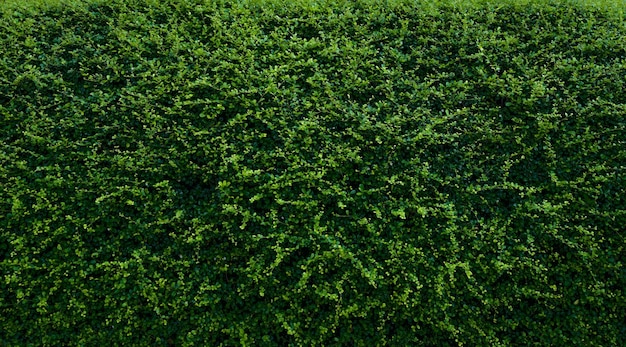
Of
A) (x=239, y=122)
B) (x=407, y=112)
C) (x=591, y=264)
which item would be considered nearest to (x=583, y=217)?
(x=591, y=264)

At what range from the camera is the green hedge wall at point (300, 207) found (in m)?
2.80

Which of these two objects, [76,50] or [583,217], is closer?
[583,217]

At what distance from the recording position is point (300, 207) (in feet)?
9.21

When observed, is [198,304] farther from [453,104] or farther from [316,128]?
[453,104]

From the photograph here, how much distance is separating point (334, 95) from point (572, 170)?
151 centimetres

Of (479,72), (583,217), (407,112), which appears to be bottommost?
(583,217)

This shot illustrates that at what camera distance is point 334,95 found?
3.01m

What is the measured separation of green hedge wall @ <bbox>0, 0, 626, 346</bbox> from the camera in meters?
2.80

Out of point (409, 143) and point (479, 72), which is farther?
point (479, 72)

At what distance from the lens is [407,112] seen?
2975 mm

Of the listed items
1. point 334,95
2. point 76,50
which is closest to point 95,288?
point 76,50

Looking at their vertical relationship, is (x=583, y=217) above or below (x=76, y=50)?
below

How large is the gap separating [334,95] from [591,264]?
1802 millimetres

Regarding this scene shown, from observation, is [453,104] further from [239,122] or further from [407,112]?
[239,122]
